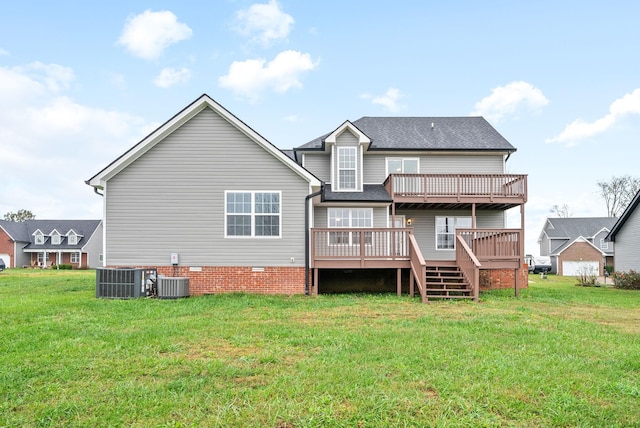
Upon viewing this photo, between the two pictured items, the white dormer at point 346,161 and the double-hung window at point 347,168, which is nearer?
the white dormer at point 346,161

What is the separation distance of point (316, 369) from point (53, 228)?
5673 centimetres

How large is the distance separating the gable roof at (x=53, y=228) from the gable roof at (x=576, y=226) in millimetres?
58055

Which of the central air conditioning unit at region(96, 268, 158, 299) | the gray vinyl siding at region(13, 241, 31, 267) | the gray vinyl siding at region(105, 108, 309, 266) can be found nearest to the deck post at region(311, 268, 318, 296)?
the gray vinyl siding at region(105, 108, 309, 266)

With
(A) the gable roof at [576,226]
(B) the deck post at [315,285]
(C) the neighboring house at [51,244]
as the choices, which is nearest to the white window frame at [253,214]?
(B) the deck post at [315,285]

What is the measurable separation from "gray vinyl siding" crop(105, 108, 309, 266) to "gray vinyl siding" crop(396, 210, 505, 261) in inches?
279

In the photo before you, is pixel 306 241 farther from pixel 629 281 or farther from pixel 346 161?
pixel 629 281

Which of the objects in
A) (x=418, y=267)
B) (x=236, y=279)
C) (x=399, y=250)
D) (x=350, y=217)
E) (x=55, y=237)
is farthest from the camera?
(x=55, y=237)

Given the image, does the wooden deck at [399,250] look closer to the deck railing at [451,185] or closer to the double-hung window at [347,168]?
the deck railing at [451,185]

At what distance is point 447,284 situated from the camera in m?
13.3

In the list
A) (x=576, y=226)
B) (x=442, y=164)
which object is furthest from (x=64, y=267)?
(x=576, y=226)

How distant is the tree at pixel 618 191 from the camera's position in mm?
50906

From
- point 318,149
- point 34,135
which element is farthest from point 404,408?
point 34,135

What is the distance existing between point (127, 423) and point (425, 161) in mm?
17021

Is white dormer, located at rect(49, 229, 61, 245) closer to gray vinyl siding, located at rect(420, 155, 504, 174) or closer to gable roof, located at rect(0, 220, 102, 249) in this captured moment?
gable roof, located at rect(0, 220, 102, 249)
